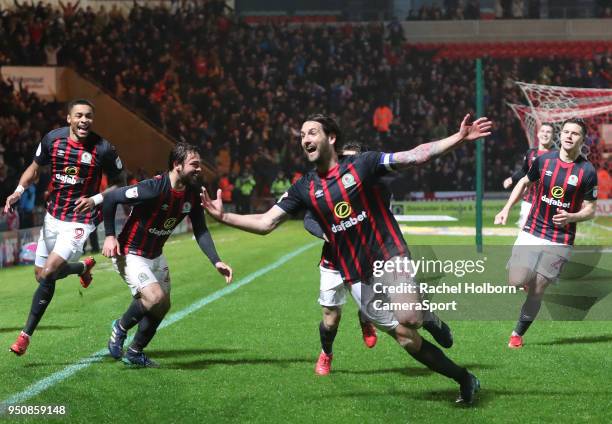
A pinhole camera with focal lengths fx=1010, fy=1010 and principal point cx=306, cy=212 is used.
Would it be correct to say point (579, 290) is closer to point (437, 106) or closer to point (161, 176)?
point (161, 176)

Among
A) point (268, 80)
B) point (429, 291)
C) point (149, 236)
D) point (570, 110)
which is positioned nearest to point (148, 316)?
point (149, 236)

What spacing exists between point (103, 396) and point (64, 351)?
215 cm

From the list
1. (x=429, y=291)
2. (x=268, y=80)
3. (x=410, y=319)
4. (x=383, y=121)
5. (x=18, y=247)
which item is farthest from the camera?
(x=268, y=80)

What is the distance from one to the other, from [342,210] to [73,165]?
145 inches

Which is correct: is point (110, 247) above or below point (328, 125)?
below

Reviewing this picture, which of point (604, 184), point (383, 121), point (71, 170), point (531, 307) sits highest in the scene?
point (71, 170)

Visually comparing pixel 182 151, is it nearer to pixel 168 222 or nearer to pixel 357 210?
pixel 168 222

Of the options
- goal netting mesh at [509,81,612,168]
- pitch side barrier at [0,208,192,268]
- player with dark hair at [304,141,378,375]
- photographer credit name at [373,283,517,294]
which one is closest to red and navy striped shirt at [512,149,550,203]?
photographer credit name at [373,283,517,294]

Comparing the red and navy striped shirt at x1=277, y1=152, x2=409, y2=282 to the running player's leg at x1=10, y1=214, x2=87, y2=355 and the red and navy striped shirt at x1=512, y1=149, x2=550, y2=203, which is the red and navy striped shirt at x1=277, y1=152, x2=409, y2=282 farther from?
the red and navy striped shirt at x1=512, y1=149, x2=550, y2=203

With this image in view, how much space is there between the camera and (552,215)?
949cm

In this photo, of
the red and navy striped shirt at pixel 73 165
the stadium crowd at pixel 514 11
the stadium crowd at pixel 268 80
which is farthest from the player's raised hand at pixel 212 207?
the stadium crowd at pixel 514 11

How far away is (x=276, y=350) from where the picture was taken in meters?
9.16

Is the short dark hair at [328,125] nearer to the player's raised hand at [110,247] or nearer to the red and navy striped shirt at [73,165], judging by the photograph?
the player's raised hand at [110,247]

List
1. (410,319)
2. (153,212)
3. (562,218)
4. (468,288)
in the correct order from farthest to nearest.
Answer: (468,288) < (562,218) < (153,212) < (410,319)
